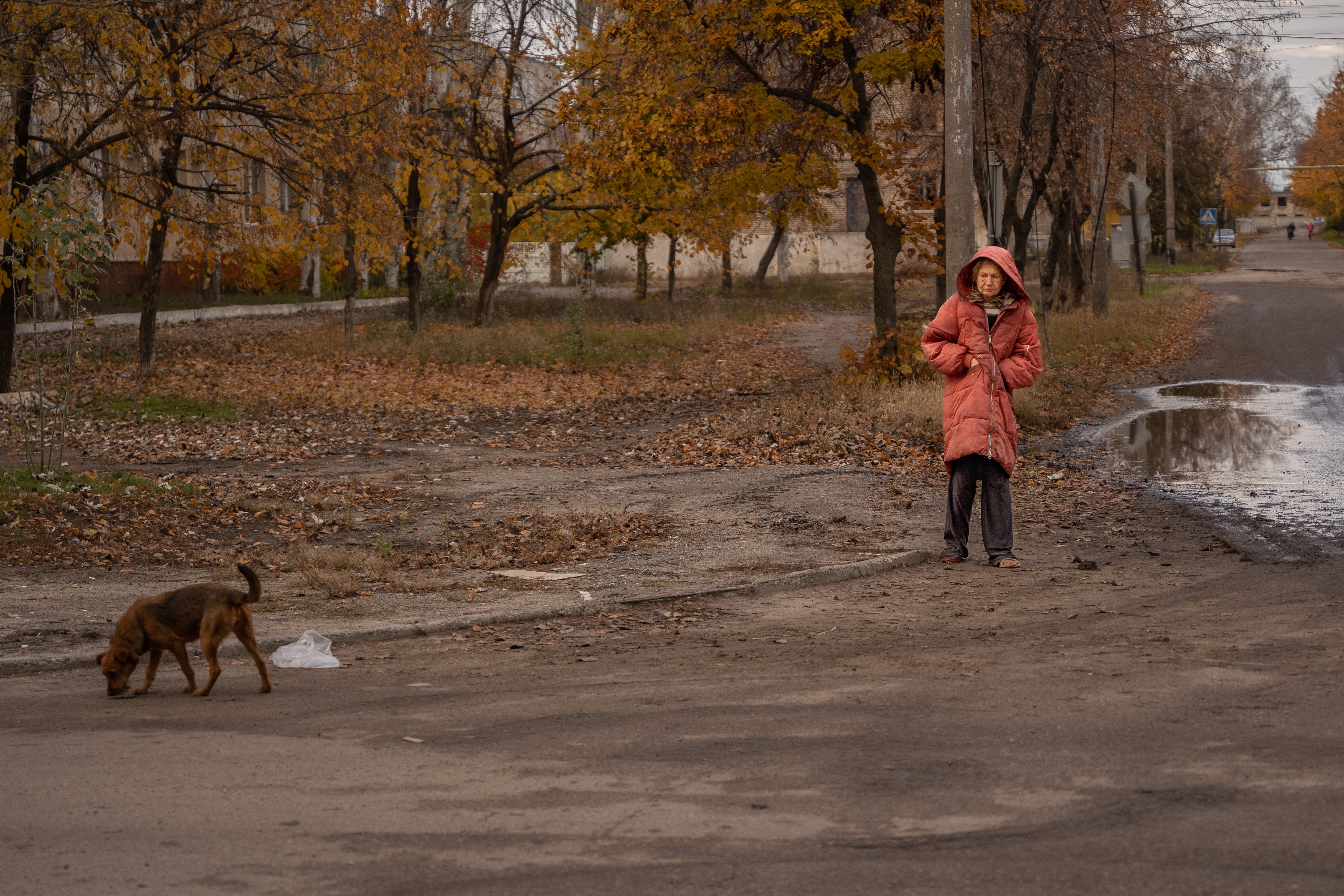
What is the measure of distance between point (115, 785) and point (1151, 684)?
4209 millimetres

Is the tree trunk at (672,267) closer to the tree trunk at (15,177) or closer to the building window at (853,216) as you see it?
the tree trunk at (15,177)

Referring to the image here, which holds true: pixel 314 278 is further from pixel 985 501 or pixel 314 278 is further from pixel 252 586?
pixel 252 586

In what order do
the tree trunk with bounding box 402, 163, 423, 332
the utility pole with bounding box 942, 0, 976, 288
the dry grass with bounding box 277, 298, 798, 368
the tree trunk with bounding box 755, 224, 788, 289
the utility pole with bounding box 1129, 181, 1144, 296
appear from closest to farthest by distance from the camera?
the utility pole with bounding box 942, 0, 976, 288, the dry grass with bounding box 277, 298, 798, 368, the tree trunk with bounding box 402, 163, 423, 332, the utility pole with bounding box 1129, 181, 1144, 296, the tree trunk with bounding box 755, 224, 788, 289

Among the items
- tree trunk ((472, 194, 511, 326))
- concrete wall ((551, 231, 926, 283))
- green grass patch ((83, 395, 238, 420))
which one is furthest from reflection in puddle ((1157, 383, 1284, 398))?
concrete wall ((551, 231, 926, 283))

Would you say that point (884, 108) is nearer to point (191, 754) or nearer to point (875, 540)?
point (875, 540)

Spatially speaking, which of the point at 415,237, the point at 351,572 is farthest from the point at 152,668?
the point at 415,237

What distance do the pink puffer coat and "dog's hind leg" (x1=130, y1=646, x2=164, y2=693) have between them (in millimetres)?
5091

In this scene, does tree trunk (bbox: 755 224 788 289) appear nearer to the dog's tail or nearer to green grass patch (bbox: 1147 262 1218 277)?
green grass patch (bbox: 1147 262 1218 277)

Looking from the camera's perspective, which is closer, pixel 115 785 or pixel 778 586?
pixel 115 785

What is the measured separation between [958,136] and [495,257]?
16.9m

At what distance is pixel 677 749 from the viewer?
5.21 meters

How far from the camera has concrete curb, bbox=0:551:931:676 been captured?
7.14 meters

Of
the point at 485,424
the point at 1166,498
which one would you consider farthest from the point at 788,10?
the point at 1166,498

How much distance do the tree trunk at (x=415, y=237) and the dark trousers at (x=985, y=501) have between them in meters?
18.7
